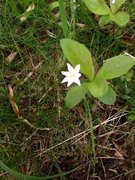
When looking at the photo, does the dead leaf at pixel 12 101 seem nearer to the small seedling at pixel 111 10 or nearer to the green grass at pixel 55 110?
the green grass at pixel 55 110

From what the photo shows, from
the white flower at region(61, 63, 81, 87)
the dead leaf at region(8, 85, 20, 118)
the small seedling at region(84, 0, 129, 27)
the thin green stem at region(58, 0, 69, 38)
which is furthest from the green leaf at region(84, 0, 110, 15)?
the dead leaf at region(8, 85, 20, 118)

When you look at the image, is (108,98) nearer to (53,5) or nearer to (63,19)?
(63,19)

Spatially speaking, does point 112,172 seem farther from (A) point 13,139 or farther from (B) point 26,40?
(B) point 26,40

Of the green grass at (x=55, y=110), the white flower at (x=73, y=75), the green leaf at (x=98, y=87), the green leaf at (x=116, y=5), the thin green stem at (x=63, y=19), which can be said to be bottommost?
the green grass at (x=55, y=110)

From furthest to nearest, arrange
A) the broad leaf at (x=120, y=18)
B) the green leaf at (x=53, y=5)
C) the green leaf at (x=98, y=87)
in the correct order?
the green leaf at (x=53, y=5) → the broad leaf at (x=120, y=18) → the green leaf at (x=98, y=87)

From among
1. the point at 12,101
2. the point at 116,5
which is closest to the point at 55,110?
the point at 12,101

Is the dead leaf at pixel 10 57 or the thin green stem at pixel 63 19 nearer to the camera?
the thin green stem at pixel 63 19

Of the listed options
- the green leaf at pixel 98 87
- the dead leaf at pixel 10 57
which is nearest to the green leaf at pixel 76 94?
the green leaf at pixel 98 87
